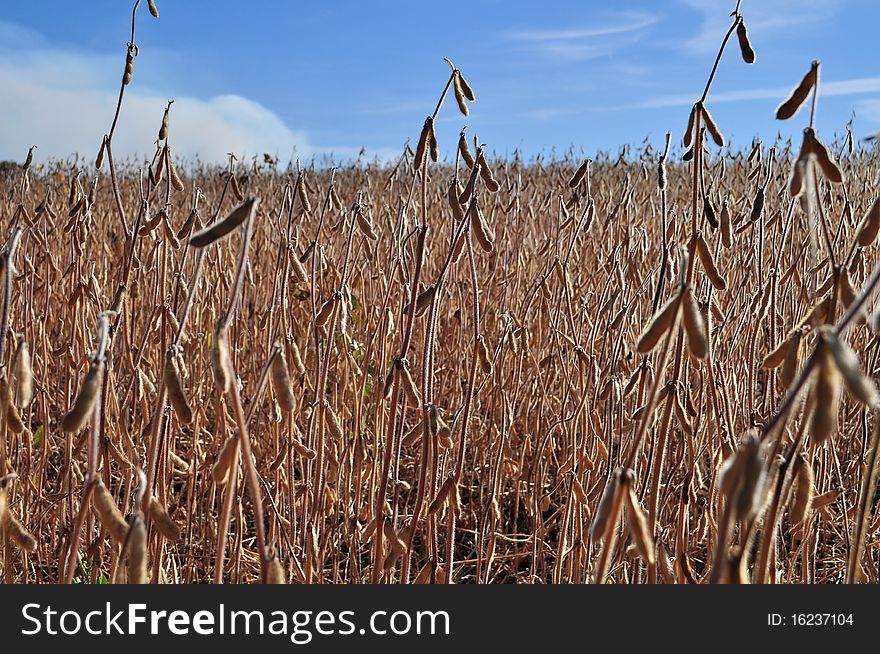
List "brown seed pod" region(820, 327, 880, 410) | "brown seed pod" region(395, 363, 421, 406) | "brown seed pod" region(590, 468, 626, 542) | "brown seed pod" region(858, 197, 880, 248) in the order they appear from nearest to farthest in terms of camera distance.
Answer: "brown seed pod" region(820, 327, 880, 410) → "brown seed pod" region(590, 468, 626, 542) → "brown seed pod" region(858, 197, 880, 248) → "brown seed pod" region(395, 363, 421, 406)

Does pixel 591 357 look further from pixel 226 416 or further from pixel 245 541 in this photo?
pixel 245 541

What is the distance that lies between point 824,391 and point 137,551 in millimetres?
550

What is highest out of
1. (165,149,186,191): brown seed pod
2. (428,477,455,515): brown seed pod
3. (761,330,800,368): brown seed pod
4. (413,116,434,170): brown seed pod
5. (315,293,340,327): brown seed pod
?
(165,149,186,191): brown seed pod

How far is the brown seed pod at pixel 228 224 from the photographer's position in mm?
674

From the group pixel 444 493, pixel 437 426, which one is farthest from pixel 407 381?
pixel 444 493

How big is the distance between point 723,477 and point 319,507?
1004 mm

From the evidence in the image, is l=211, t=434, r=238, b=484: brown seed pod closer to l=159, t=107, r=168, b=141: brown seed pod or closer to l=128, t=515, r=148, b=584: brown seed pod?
l=128, t=515, r=148, b=584: brown seed pod

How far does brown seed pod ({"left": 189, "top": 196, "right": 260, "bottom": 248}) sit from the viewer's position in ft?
2.21

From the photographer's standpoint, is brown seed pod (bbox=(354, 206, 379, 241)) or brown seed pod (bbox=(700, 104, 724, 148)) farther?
brown seed pod (bbox=(354, 206, 379, 241))

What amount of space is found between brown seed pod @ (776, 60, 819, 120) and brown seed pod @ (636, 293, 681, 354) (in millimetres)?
302

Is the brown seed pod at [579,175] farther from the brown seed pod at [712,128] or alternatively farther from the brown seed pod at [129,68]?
the brown seed pod at [129,68]

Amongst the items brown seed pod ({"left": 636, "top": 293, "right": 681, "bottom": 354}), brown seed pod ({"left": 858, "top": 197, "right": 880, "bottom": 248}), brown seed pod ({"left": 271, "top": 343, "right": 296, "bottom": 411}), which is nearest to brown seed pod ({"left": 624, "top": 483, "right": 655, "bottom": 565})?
brown seed pod ({"left": 636, "top": 293, "right": 681, "bottom": 354})

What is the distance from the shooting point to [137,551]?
683 mm

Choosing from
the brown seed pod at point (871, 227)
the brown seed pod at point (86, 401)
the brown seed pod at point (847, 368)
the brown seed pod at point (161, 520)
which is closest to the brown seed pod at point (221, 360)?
the brown seed pod at point (86, 401)
